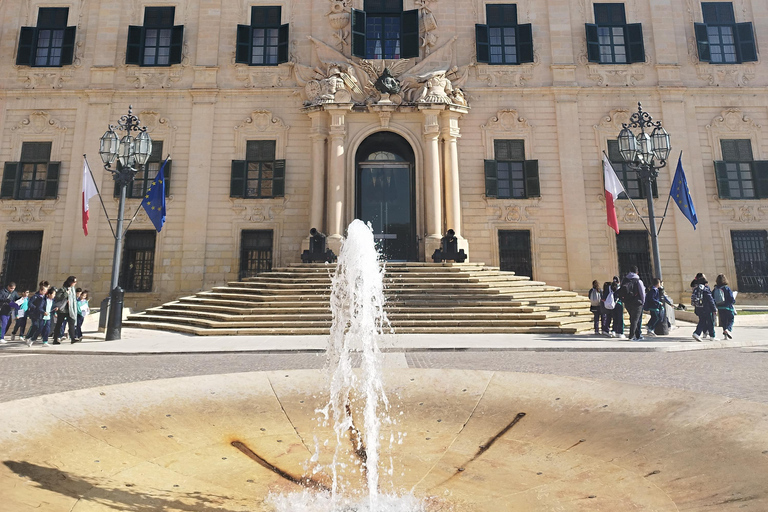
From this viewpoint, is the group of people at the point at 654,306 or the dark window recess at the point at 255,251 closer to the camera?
the group of people at the point at 654,306

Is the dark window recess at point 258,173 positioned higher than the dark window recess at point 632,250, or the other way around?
the dark window recess at point 258,173

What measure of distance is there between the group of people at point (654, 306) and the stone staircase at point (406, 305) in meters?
1.01

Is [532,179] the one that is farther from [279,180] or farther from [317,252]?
[279,180]

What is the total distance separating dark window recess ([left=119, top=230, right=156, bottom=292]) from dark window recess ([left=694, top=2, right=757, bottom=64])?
24492 millimetres

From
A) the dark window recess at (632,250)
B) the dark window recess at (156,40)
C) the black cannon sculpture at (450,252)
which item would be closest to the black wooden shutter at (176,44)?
the dark window recess at (156,40)

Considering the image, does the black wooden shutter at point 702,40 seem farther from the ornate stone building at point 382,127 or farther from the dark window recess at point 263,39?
the dark window recess at point 263,39

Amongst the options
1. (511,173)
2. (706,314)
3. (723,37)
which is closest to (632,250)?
(511,173)

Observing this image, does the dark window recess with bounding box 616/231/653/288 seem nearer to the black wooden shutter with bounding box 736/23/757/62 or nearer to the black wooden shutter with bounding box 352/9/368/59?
the black wooden shutter with bounding box 736/23/757/62

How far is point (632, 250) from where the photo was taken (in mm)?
18375

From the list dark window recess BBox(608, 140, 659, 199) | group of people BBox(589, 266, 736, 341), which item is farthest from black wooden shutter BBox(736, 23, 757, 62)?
group of people BBox(589, 266, 736, 341)

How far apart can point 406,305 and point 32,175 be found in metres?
17.0

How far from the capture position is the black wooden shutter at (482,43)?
19406 millimetres

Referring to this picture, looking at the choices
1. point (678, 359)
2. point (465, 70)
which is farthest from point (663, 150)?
point (465, 70)

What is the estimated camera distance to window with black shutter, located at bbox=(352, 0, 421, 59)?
63.8 ft
